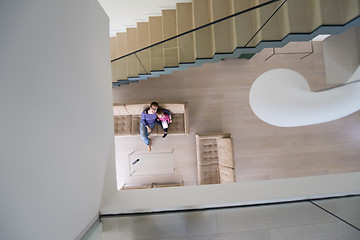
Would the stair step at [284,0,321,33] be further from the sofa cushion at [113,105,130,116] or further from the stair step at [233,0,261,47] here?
the sofa cushion at [113,105,130,116]

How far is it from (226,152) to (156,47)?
2.68 meters

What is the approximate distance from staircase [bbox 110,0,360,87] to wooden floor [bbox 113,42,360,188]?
3.76 ft

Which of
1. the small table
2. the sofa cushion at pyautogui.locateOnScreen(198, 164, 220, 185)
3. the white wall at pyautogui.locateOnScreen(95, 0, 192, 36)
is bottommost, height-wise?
the sofa cushion at pyautogui.locateOnScreen(198, 164, 220, 185)

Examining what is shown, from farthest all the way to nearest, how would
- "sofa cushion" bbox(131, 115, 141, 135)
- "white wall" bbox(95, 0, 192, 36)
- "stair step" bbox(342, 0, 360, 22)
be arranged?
"sofa cushion" bbox(131, 115, 141, 135) → "white wall" bbox(95, 0, 192, 36) → "stair step" bbox(342, 0, 360, 22)

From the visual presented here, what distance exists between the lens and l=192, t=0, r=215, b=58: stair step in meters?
2.82

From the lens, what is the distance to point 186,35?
109 inches

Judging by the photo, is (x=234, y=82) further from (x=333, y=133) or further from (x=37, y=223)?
(x=37, y=223)

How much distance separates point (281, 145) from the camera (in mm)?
4637

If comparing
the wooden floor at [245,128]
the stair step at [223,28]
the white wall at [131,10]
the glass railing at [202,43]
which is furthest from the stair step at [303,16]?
the white wall at [131,10]

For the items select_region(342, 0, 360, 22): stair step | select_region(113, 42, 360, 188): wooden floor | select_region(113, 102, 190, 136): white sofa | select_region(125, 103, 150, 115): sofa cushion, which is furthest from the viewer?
select_region(113, 42, 360, 188): wooden floor

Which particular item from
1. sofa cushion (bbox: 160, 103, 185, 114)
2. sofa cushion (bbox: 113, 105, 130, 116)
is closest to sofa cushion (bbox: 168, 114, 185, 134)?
sofa cushion (bbox: 160, 103, 185, 114)

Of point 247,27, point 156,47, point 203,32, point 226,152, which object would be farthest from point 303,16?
point 226,152

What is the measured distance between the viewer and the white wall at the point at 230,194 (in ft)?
3.66

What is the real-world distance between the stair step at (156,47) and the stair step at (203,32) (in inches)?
25.3
